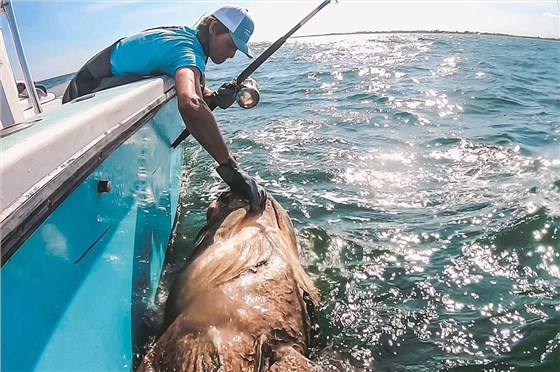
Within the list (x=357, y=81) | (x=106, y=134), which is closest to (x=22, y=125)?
(x=106, y=134)

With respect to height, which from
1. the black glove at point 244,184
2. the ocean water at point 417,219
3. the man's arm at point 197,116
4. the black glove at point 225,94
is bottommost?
the ocean water at point 417,219

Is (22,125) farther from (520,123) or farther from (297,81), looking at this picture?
(297,81)

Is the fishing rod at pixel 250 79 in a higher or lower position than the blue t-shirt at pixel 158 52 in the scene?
lower

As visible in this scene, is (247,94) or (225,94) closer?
(247,94)

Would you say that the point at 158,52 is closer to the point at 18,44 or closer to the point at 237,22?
the point at 237,22

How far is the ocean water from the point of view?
10.7 feet

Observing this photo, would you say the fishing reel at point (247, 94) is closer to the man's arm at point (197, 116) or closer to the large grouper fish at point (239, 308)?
the man's arm at point (197, 116)

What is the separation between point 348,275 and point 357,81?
1141 centimetres

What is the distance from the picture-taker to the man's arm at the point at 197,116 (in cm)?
328

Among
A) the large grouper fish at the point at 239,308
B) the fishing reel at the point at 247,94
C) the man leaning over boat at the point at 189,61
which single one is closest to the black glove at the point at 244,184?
the man leaning over boat at the point at 189,61

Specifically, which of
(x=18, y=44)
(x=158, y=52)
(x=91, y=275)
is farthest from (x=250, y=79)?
(x=91, y=275)

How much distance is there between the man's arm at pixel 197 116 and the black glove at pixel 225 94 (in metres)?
1.42

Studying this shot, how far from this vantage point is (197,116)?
3.29 m

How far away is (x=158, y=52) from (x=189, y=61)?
463mm
